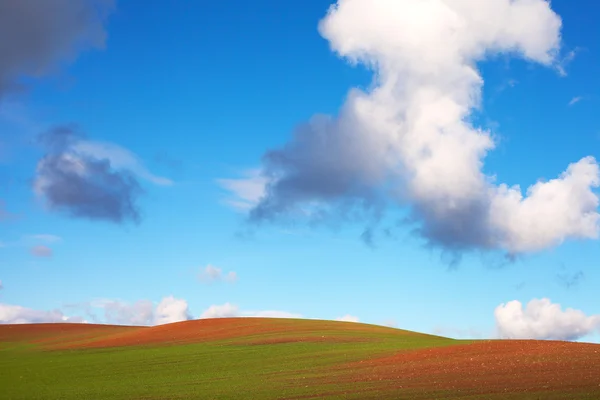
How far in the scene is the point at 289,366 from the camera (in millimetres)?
54000

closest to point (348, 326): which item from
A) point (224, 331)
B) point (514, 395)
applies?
point (224, 331)

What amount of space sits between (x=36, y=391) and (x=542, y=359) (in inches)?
1572

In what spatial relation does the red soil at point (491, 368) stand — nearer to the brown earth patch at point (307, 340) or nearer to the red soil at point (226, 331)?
the brown earth patch at point (307, 340)

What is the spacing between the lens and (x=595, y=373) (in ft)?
137

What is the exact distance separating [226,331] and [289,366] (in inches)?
1079

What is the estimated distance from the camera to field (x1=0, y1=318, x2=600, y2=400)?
39406 mm

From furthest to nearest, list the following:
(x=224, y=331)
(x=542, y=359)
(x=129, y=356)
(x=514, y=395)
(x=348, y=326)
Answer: (x=348, y=326)
(x=224, y=331)
(x=129, y=356)
(x=542, y=359)
(x=514, y=395)

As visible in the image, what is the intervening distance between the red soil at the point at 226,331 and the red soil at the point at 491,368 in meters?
18.0

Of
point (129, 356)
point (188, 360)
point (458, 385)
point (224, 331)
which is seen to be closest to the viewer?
point (458, 385)

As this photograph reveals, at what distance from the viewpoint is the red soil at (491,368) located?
38781 mm

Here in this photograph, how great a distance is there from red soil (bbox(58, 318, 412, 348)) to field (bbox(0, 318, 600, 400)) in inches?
6.1

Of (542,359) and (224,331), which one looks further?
(224,331)

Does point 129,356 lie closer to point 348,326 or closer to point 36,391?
point 36,391

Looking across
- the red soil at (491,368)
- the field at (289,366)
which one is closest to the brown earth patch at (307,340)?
the field at (289,366)
